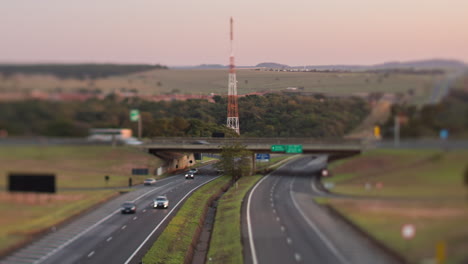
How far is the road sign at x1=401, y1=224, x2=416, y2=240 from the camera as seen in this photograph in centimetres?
875

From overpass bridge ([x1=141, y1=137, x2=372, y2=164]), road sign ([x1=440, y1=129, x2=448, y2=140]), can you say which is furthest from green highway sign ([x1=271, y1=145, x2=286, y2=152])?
road sign ([x1=440, y1=129, x2=448, y2=140])

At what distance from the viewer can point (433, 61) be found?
37.6 ft

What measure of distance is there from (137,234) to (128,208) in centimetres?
173

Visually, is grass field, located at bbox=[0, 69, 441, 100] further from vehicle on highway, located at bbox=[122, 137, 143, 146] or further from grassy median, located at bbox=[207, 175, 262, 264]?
grassy median, located at bbox=[207, 175, 262, 264]

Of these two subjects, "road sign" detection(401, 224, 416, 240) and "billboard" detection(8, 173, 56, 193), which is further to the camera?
"billboard" detection(8, 173, 56, 193)

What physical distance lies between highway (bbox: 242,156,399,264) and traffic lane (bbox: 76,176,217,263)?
12.7 ft

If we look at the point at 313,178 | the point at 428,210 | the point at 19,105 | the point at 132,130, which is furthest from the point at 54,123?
the point at 428,210

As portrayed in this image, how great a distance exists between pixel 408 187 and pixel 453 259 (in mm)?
1747

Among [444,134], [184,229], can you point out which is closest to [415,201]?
[444,134]

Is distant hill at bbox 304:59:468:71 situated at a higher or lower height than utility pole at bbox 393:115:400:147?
higher

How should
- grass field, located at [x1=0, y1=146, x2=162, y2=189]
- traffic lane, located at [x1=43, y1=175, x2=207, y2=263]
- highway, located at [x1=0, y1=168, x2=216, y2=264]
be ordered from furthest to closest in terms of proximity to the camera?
1. traffic lane, located at [x1=43, y1=175, x2=207, y2=263]
2. highway, located at [x1=0, y1=168, x2=216, y2=264]
3. grass field, located at [x1=0, y1=146, x2=162, y2=189]

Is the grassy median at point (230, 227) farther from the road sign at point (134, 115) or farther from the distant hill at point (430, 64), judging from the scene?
the distant hill at point (430, 64)

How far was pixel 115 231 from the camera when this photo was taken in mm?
31156

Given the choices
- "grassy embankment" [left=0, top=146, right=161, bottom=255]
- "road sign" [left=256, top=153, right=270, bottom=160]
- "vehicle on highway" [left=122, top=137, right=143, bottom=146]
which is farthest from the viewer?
"road sign" [left=256, top=153, right=270, bottom=160]
